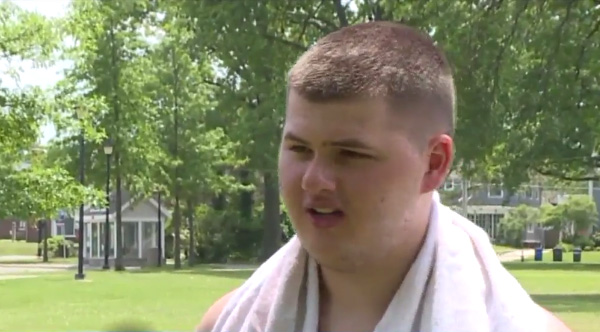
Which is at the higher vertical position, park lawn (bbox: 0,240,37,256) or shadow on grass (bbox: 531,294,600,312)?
shadow on grass (bbox: 531,294,600,312)

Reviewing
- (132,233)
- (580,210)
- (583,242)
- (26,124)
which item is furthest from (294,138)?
(583,242)

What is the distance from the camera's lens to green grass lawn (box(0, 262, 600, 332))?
10339mm

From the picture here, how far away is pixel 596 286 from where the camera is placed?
1702cm

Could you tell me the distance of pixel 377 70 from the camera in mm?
965

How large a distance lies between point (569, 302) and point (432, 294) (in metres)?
12.0

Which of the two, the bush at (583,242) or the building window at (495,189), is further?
the bush at (583,242)

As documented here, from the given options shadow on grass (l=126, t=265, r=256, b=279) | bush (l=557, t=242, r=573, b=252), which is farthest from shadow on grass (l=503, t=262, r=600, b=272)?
bush (l=557, t=242, r=573, b=252)

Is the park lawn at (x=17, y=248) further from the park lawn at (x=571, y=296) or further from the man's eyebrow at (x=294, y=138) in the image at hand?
the man's eyebrow at (x=294, y=138)

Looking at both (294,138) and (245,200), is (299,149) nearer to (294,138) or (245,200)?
(294,138)

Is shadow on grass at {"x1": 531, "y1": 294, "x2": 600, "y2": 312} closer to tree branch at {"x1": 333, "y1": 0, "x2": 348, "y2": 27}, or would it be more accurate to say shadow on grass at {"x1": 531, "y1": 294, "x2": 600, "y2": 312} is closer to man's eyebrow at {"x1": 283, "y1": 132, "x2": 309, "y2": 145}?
tree branch at {"x1": 333, "y1": 0, "x2": 348, "y2": 27}

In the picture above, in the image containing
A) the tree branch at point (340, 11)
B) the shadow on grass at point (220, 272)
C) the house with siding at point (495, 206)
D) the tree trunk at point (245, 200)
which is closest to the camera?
the tree branch at point (340, 11)

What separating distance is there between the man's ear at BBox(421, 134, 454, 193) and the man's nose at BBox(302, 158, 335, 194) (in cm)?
10

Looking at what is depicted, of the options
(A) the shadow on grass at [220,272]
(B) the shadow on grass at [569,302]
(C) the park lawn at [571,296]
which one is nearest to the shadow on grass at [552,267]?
(C) the park lawn at [571,296]

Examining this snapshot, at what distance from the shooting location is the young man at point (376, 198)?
970 millimetres
